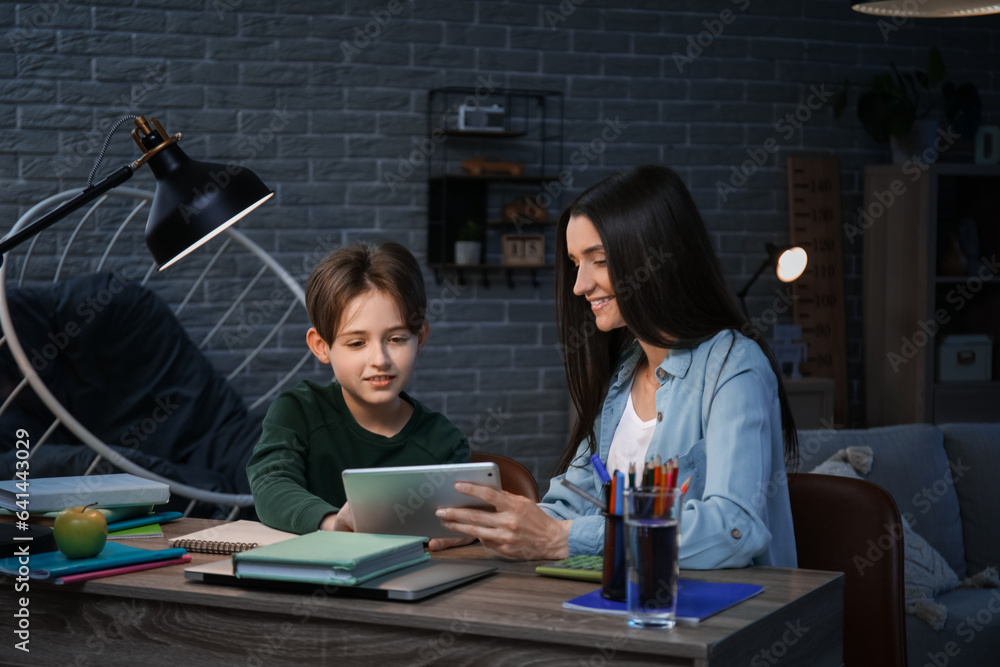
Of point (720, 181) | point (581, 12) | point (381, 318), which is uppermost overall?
point (581, 12)


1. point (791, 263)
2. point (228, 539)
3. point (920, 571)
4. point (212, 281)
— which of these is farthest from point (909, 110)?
point (228, 539)

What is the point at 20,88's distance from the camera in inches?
143

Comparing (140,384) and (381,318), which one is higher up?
(381,318)

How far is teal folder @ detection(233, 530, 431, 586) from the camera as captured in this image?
1154 millimetres

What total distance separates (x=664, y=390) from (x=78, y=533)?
0.82 meters

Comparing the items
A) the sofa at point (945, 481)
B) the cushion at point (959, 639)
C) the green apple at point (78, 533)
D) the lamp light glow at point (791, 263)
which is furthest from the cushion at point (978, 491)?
the green apple at point (78, 533)

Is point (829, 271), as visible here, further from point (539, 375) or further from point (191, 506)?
point (191, 506)

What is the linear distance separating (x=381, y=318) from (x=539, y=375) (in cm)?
261

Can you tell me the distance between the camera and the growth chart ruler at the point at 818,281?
439 cm

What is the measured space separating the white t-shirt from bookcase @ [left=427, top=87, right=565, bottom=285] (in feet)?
7.45

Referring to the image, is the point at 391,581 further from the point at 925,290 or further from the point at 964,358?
the point at 964,358

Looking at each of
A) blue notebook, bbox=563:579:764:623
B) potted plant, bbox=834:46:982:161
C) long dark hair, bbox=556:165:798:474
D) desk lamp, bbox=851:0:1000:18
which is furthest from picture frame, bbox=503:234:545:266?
blue notebook, bbox=563:579:764:623

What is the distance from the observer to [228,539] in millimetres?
1448

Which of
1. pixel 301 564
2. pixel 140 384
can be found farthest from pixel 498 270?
pixel 301 564
